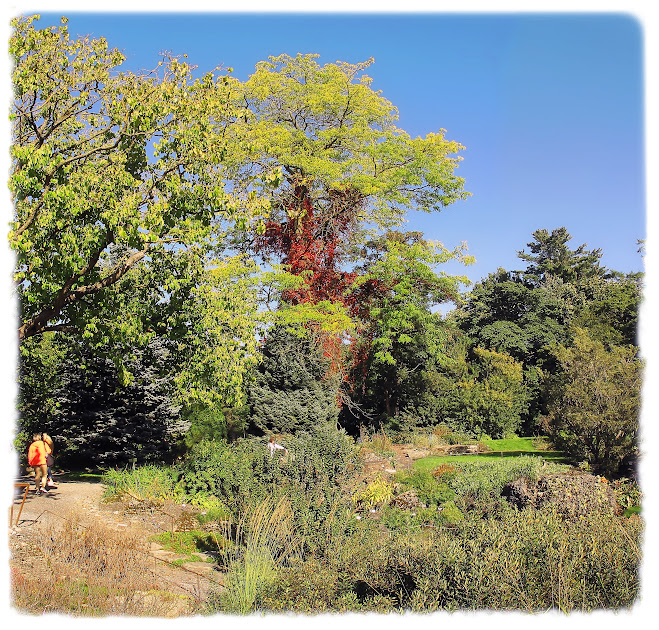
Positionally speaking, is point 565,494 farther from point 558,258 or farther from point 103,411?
point 558,258

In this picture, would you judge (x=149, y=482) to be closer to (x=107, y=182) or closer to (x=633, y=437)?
(x=107, y=182)

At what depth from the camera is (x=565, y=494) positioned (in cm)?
965

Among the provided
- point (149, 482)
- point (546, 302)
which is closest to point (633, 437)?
point (149, 482)

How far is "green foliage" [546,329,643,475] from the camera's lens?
44.8ft

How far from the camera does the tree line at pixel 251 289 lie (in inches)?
432

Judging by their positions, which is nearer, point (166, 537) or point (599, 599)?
point (599, 599)

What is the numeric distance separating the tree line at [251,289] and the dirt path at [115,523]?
239cm

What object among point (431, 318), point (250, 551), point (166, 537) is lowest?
point (166, 537)

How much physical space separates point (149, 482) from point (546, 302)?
24.8m

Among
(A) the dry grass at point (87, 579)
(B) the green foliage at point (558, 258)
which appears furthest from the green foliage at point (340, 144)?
(B) the green foliage at point (558, 258)

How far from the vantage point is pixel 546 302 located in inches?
1281

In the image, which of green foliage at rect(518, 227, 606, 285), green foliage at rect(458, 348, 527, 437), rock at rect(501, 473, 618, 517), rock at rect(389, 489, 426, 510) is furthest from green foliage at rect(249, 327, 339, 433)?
green foliage at rect(518, 227, 606, 285)

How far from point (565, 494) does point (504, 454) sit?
10.6 metres

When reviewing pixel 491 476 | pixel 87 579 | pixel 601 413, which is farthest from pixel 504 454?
pixel 87 579
